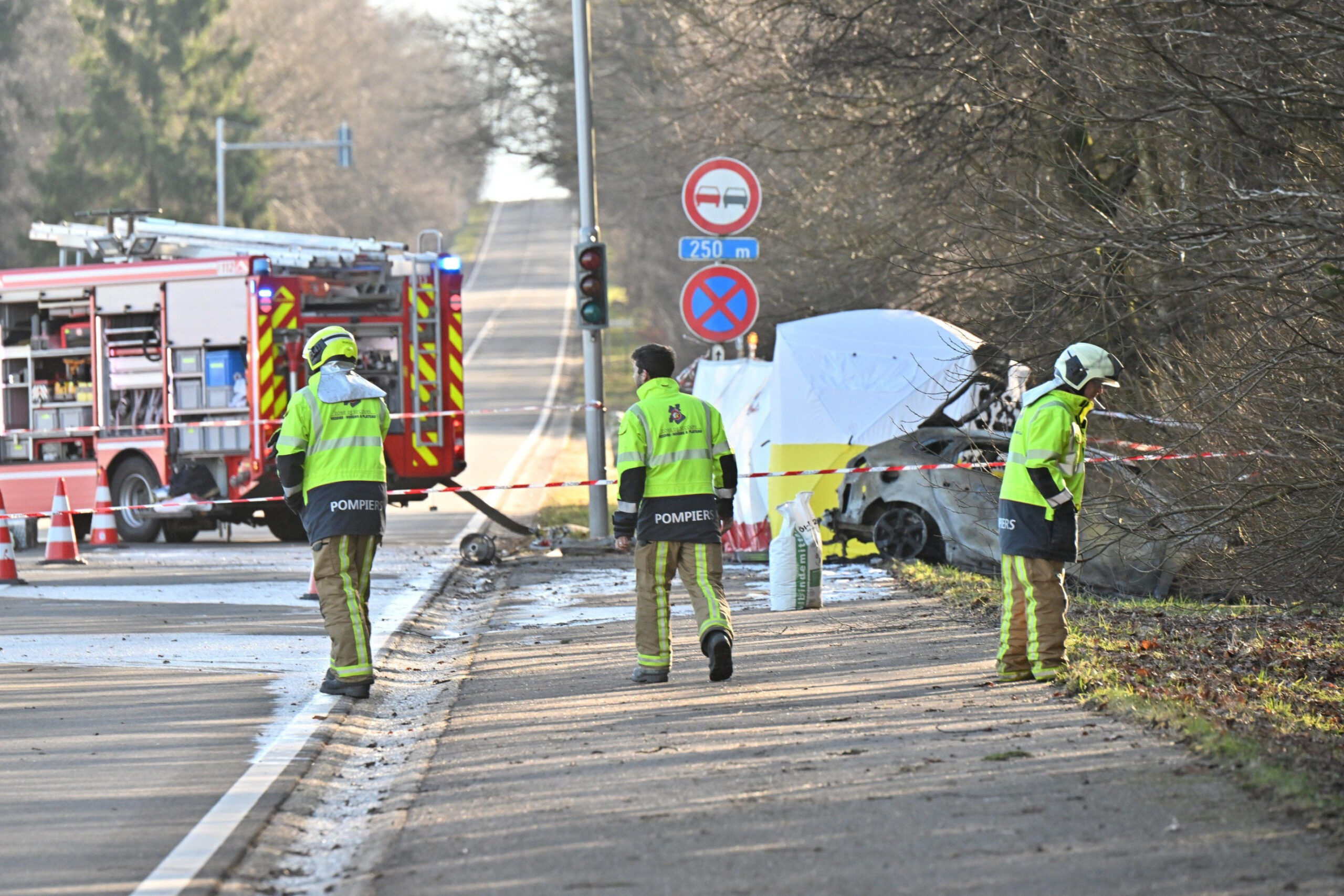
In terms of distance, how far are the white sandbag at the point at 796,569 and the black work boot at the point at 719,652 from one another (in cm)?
297

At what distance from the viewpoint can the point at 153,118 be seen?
53.8 metres

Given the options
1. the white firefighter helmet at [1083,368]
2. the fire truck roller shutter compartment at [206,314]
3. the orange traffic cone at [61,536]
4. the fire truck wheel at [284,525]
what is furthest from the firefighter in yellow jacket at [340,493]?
the fire truck wheel at [284,525]

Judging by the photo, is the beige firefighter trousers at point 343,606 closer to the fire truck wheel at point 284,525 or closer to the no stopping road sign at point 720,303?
the no stopping road sign at point 720,303

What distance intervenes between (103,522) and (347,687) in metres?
10.0

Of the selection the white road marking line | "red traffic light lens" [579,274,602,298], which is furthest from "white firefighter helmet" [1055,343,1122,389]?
"red traffic light lens" [579,274,602,298]

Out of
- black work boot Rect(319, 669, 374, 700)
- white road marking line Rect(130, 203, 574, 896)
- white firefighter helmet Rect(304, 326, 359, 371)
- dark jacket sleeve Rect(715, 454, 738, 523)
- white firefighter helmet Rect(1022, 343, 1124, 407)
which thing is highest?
white firefighter helmet Rect(304, 326, 359, 371)

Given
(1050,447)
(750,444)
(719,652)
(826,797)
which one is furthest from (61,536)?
(826,797)

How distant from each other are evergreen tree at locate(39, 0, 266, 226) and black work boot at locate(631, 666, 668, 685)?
45.3 metres

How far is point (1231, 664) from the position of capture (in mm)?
9094

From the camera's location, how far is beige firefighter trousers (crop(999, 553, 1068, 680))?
27.3 feet

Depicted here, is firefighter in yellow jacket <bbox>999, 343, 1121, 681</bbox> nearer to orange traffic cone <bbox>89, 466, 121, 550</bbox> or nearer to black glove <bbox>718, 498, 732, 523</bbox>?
black glove <bbox>718, 498, 732, 523</bbox>

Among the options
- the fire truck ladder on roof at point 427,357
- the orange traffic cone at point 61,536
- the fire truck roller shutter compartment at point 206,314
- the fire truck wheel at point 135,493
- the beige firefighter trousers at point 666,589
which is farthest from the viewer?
the fire truck wheel at point 135,493

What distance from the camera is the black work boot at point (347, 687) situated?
347 inches

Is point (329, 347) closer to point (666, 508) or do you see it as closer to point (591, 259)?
point (666, 508)
